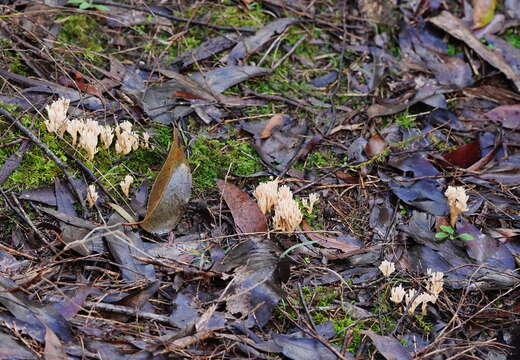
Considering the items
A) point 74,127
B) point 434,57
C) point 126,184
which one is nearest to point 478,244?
point 434,57

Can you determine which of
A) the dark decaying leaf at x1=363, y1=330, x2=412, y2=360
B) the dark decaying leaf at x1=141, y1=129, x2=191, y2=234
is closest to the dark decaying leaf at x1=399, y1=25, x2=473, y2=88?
the dark decaying leaf at x1=141, y1=129, x2=191, y2=234

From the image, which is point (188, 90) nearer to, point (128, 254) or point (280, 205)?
point (280, 205)

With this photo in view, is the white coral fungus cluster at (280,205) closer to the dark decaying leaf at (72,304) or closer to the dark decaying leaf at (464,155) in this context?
the dark decaying leaf at (72,304)

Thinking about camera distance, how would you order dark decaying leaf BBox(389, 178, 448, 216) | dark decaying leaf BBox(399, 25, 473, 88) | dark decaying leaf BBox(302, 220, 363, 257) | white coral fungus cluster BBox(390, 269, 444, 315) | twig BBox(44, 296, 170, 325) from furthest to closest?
dark decaying leaf BBox(399, 25, 473, 88)
dark decaying leaf BBox(389, 178, 448, 216)
dark decaying leaf BBox(302, 220, 363, 257)
white coral fungus cluster BBox(390, 269, 444, 315)
twig BBox(44, 296, 170, 325)

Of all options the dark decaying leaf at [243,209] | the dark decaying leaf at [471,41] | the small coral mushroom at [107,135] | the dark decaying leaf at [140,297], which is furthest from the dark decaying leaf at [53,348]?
the dark decaying leaf at [471,41]

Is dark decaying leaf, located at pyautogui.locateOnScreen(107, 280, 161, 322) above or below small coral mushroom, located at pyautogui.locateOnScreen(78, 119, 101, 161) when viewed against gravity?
below

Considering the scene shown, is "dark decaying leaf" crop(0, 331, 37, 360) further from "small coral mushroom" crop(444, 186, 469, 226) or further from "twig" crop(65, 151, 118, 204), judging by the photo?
"small coral mushroom" crop(444, 186, 469, 226)
